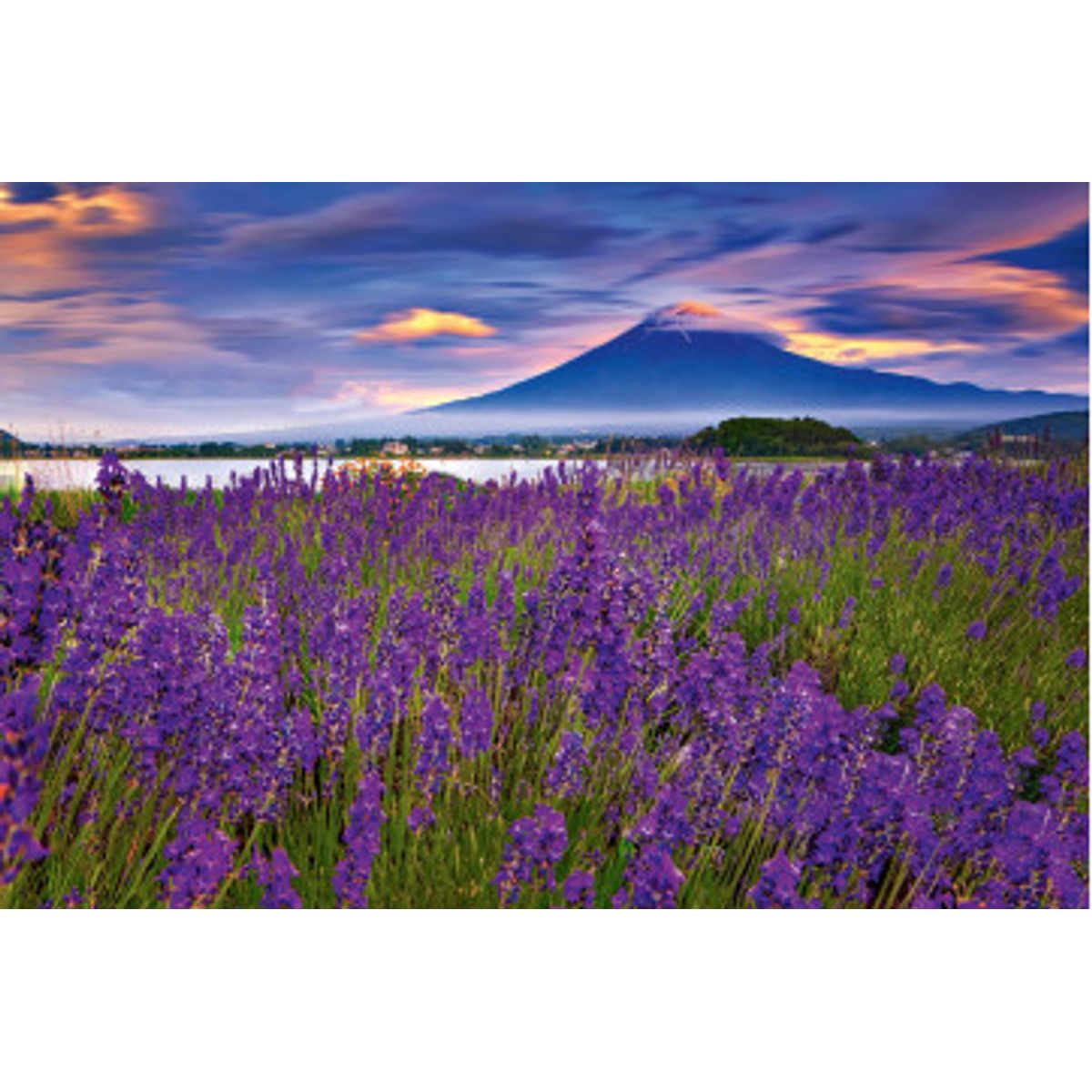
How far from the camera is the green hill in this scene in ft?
15.0

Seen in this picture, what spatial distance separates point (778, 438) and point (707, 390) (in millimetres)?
567

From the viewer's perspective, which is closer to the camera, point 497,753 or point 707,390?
point 497,753

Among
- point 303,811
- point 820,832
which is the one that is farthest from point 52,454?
point 820,832

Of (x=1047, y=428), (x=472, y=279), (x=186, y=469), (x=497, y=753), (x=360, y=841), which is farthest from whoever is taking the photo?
(x=186, y=469)

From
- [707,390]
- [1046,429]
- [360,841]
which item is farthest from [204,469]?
[1046,429]

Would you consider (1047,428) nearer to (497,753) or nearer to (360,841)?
(497,753)

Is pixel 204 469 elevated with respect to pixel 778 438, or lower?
lower

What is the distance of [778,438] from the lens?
473 centimetres

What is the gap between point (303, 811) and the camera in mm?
2871

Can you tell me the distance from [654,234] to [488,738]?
83.3 inches

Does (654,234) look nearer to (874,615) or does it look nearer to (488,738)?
(874,615)

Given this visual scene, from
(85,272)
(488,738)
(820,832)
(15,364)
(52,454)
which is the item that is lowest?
(820,832)

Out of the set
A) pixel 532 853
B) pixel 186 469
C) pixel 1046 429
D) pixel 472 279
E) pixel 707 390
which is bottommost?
pixel 532 853

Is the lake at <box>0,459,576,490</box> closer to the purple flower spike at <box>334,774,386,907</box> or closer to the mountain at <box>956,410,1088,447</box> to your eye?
the mountain at <box>956,410,1088,447</box>
